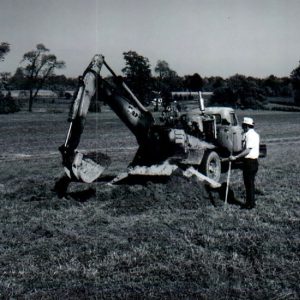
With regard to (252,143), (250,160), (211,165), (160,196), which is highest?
(252,143)

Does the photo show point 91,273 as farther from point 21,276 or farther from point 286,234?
point 286,234

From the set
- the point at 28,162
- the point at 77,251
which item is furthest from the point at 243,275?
the point at 28,162

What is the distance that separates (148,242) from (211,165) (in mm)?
6270

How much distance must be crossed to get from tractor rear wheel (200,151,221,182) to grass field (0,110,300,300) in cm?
64

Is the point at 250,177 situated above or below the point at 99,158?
below

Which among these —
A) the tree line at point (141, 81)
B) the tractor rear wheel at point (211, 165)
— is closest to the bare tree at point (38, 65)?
the tree line at point (141, 81)

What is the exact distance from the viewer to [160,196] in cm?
1097

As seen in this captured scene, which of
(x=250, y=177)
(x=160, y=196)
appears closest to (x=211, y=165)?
(x=160, y=196)

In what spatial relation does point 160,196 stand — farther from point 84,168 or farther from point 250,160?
point 250,160

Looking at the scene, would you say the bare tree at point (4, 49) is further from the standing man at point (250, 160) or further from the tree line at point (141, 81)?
the standing man at point (250, 160)

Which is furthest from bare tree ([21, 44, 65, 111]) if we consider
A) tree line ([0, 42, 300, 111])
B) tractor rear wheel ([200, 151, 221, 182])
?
tractor rear wheel ([200, 151, 221, 182])

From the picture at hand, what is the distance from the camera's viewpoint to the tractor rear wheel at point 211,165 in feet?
44.1

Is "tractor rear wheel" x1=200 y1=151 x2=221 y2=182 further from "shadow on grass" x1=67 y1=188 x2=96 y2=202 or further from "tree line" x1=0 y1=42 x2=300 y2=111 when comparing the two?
"tree line" x1=0 y1=42 x2=300 y2=111

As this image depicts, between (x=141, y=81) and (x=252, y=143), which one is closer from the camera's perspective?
(x=252, y=143)
